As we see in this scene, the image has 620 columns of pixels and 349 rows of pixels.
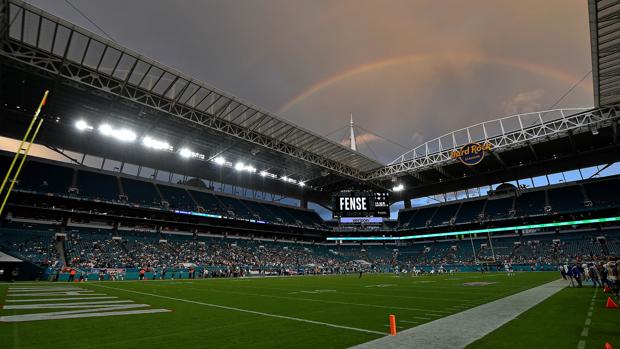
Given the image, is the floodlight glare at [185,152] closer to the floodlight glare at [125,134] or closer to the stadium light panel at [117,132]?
the stadium light panel at [117,132]

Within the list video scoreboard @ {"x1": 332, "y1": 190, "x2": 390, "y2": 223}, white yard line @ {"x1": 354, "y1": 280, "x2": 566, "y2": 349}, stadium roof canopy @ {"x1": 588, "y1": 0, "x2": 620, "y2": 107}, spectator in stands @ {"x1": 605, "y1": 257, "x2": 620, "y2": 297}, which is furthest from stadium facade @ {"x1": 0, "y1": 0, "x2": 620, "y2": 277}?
white yard line @ {"x1": 354, "y1": 280, "x2": 566, "y2": 349}

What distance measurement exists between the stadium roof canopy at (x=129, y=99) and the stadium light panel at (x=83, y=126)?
122 cm

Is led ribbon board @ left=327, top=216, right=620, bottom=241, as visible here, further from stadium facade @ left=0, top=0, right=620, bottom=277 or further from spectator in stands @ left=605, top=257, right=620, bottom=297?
spectator in stands @ left=605, top=257, right=620, bottom=297

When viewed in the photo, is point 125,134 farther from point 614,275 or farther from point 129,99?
point 614,275

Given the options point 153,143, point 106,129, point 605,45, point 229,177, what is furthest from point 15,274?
point 605,45

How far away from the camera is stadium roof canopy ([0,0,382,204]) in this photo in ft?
75.6

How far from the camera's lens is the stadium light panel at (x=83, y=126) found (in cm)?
3611

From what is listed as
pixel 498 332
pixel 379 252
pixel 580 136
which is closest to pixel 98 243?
pixel 498 332

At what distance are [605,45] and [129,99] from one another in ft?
120

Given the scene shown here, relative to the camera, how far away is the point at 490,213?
6059 cm

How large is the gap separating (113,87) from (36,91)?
8023 millimetres

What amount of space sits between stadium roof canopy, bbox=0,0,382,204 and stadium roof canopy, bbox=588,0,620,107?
26.5 m

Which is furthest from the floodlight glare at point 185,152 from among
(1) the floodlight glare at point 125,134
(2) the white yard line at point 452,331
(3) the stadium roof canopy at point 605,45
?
(3) the stadium roof canopy at point 605,45

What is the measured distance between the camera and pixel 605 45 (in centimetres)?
2022
